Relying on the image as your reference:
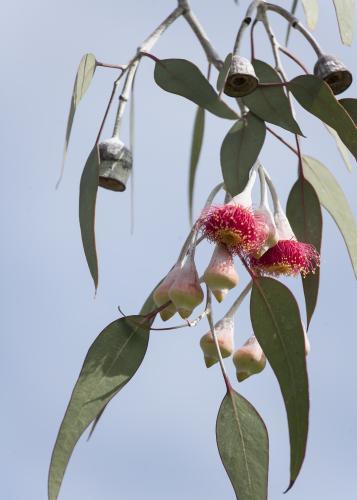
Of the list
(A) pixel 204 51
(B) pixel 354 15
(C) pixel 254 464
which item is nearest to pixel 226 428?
(C) pixel 254 464

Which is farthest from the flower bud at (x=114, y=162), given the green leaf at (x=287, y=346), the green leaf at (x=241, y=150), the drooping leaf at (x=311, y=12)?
the drooping leaf at (x=311, y=12)

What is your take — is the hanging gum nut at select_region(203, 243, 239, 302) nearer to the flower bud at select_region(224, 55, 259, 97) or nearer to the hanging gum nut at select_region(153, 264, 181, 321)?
the hanging gum nut at select_region(153, 264, 181, 321)

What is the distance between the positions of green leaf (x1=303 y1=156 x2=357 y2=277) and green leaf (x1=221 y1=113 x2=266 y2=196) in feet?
0.87

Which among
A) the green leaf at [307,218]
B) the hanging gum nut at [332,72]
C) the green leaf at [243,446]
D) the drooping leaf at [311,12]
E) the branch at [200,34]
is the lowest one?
the green leaf at [243,446]

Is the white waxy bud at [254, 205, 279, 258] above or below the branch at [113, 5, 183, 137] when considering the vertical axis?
below

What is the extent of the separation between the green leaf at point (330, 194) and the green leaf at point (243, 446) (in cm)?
39

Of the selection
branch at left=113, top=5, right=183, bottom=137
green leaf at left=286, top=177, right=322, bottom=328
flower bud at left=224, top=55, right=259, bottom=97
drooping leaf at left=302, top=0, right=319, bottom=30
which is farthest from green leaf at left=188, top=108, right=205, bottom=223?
flower bud at left=224, top=55, right=259, bottom=97

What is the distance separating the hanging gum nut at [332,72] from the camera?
4.60 ft

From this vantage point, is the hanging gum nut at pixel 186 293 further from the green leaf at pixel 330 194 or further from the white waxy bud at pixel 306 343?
the green leaf at pixel 330 194

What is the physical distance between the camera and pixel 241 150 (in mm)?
1420

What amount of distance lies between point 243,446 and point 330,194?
0.50 metres

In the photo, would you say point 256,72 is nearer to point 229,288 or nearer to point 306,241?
point 306,241

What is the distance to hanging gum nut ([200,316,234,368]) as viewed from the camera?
134 cm

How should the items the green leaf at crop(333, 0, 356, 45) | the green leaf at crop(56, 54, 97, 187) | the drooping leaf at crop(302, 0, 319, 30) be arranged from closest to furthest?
the green leaf at crop(56, 54, 97, 187) → the green leaf at crop(333, 0, 356, 45) → the drooping leaf at crop(302, 0, 319, 30)
